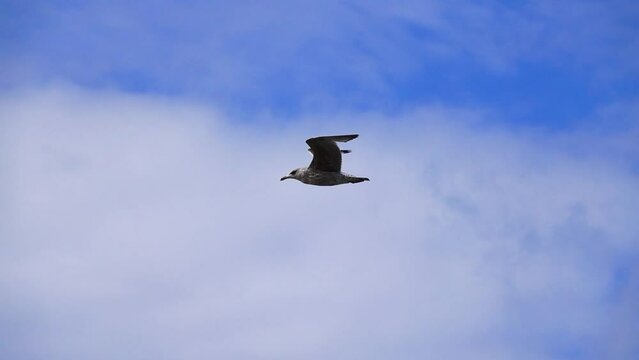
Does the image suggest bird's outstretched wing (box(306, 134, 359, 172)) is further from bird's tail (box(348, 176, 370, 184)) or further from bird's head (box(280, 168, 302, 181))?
bird's head (box(280, 168, 302, 181))

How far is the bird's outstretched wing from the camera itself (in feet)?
211

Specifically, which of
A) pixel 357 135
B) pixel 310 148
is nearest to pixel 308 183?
pixel 310 148

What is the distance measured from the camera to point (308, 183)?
68.8 meters

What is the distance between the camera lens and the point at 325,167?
67125 mm

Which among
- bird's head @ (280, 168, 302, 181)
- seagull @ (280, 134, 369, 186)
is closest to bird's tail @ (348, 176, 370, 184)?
seagull @ (280, 134, 369, 186)

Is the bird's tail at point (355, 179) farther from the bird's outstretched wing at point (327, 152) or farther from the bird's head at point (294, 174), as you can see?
the bird's head at point (294, 174)

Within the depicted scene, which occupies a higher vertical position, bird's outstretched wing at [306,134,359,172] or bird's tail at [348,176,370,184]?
Result: bird's outstretched wing at [306,134,359,172]

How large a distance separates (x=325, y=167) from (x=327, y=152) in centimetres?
145

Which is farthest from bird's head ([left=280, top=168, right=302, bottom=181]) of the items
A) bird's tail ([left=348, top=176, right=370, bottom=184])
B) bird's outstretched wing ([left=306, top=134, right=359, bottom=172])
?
bird's tail ([left=348, top=176, right=370, bottom=184])

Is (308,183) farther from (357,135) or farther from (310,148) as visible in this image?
(357,135)

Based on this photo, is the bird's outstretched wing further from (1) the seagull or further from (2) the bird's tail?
(2) the bird's tail

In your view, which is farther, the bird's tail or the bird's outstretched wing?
the bird's tail

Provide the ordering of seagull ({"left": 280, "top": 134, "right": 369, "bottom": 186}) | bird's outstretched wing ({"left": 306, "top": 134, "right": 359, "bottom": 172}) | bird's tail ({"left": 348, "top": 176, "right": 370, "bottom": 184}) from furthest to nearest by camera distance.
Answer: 1. bird's tail ({"left": 348, "top": 176, "right": 370, "bottom": 184})
2. seagull ({"left": 280, "top": 134, "right": 369, "bottom": 186})
3. bird's outstretched wing ({"left": 306, "top": 134, "right": 359, "bottom": 172})

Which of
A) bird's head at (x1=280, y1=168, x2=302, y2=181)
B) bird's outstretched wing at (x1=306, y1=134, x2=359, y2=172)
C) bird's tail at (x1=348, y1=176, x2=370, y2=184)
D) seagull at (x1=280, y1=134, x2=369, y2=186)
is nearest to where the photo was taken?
bird's outstretched wing at (x1=306, y1=134, x2=359, y2=172)
